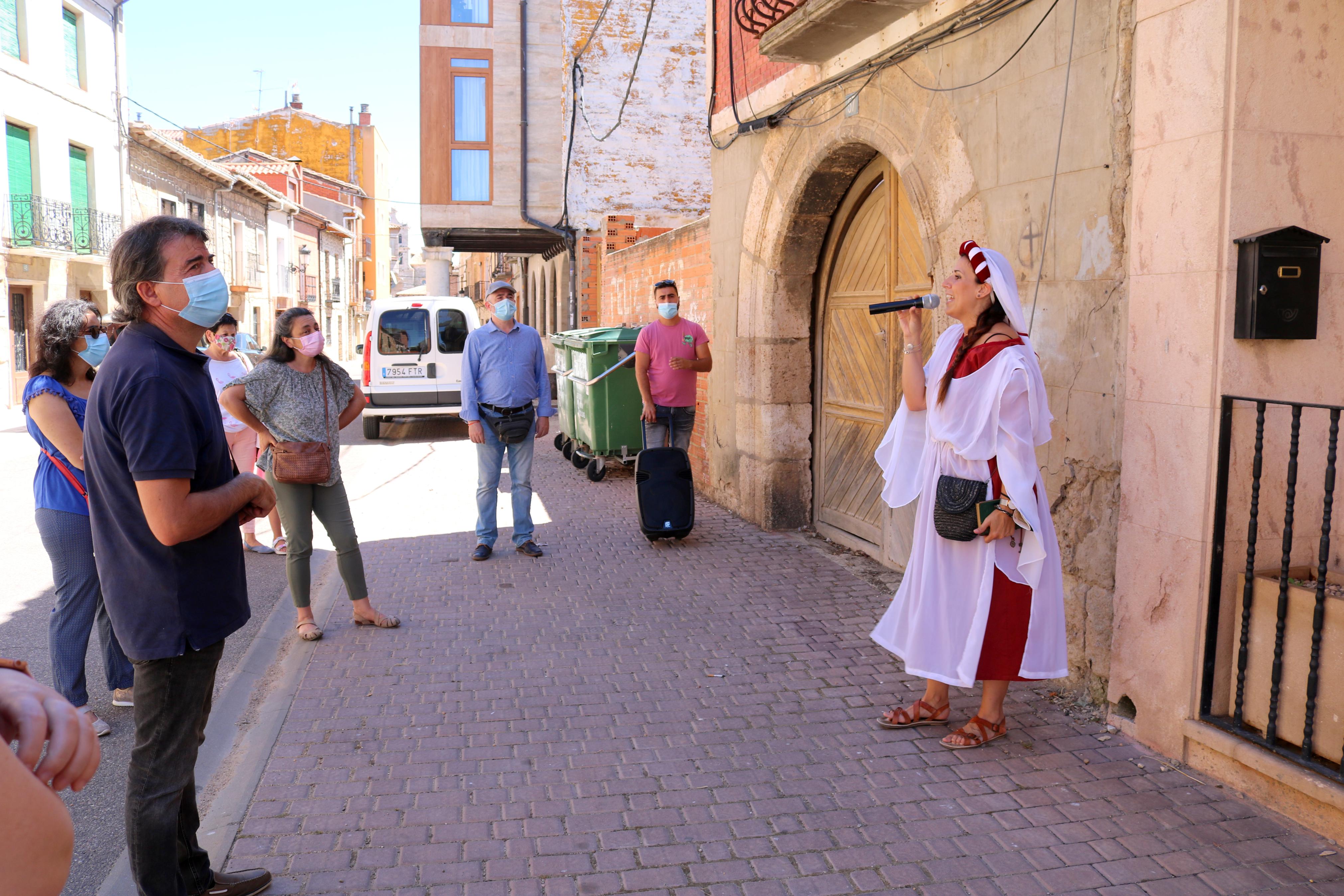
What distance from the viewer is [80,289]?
24797 millimetres

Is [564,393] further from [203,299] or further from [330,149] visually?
[330,149]

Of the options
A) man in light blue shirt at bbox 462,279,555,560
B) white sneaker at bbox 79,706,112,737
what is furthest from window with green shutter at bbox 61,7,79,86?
white sneaker at bbox 79,706,112,737

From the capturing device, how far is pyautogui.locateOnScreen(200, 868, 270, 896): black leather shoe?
2.85 metres

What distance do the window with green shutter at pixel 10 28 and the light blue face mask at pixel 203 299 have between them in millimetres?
23036

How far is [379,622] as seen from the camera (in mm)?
5590

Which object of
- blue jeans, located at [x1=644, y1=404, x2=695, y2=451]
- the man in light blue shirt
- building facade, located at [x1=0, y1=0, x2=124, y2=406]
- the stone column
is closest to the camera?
the man in light blue shirt

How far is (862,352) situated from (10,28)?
72.5 feet

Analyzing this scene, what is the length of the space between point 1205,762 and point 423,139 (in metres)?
21.3

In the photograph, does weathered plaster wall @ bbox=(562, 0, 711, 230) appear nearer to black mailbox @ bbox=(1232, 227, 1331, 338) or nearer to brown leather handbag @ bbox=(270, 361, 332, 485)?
brown leather handbag @ bbox=(270, 361, 332, 485)

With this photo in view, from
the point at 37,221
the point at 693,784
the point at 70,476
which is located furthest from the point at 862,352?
the point at 37,221

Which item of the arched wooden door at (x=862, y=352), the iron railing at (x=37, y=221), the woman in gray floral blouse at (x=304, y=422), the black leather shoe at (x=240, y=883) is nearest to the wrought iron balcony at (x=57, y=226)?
the iron railing at (x=37, y=221)

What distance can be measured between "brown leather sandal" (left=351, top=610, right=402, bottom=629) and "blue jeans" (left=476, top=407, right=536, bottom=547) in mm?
1593

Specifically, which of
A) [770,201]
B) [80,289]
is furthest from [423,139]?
[770,201]

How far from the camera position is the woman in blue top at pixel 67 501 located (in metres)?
4.16
